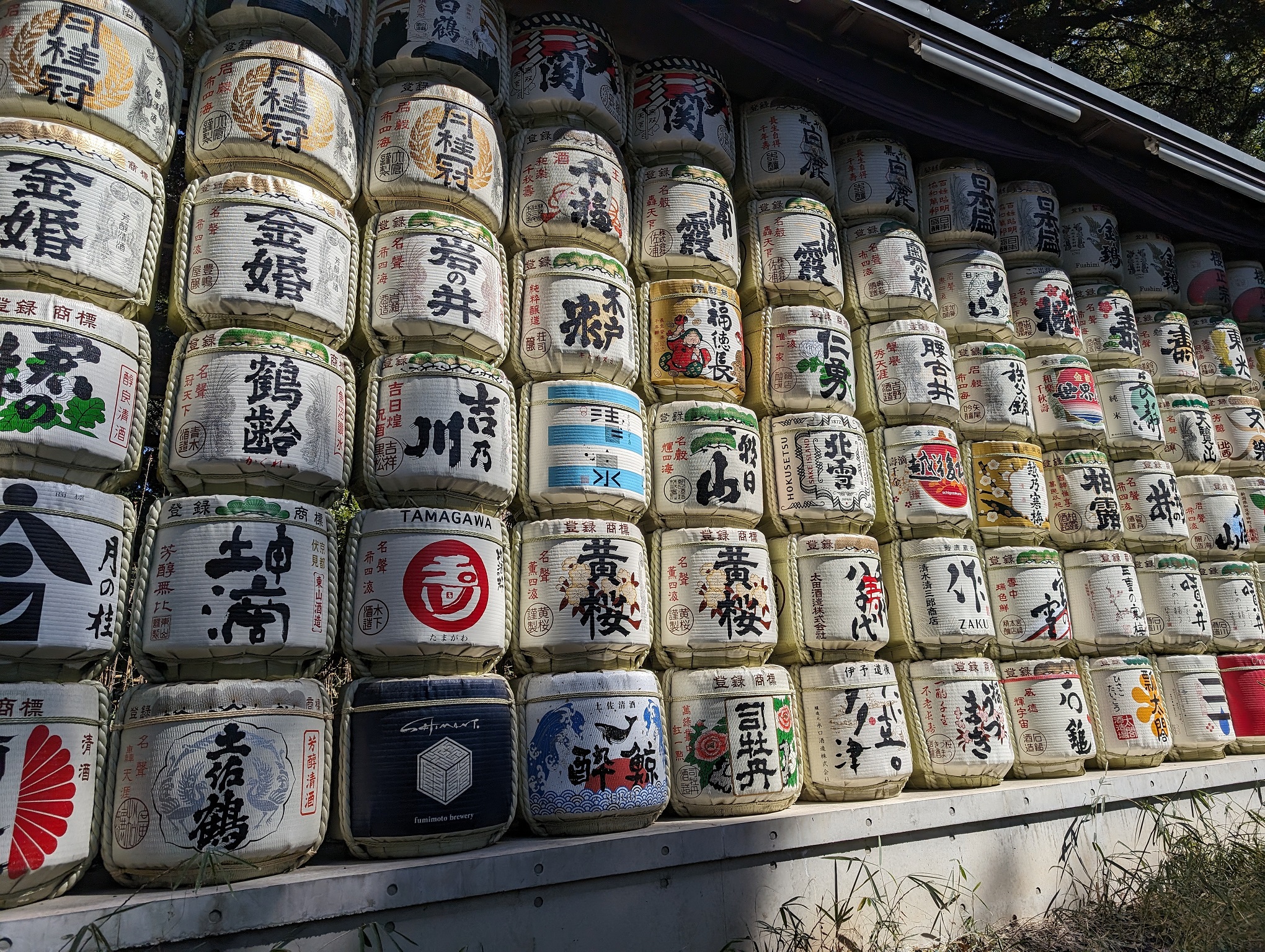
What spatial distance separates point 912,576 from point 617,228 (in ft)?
7.34

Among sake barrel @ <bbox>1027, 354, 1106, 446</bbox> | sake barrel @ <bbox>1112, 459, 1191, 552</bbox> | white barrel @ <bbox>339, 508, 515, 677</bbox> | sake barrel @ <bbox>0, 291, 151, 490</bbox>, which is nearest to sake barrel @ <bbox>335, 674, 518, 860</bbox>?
white barrel @ <bbox>339, 508, 515, 677</bbox>

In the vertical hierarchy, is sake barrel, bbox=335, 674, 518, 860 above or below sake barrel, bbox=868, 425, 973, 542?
below

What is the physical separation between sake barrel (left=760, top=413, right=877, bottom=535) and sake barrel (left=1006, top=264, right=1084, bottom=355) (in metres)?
1.69

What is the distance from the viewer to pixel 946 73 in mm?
4965

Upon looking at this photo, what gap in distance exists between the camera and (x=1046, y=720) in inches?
166

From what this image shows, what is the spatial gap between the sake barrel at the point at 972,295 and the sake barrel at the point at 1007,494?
2.29ft

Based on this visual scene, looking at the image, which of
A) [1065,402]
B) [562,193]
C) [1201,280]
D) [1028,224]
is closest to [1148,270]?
[1201,280]

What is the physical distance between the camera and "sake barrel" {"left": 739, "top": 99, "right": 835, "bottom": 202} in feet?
15.3

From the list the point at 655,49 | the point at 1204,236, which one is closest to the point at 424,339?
the point at 655,49

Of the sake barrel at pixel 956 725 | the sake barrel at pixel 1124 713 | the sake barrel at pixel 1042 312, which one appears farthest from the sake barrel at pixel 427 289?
the sake barrel at pixel 1124 713

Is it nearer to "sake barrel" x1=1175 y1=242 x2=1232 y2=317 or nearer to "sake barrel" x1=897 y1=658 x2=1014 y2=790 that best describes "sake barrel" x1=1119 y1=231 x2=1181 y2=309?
"sake barrel" x1=1175 y1=242 x2=1232 y2=317

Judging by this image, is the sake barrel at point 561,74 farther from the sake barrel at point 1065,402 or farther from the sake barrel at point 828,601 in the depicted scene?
the sake barrel at point 1065,402

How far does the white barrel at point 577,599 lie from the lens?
3338mm

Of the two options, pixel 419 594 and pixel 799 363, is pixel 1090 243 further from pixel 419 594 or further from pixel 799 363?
pixel 419 594
